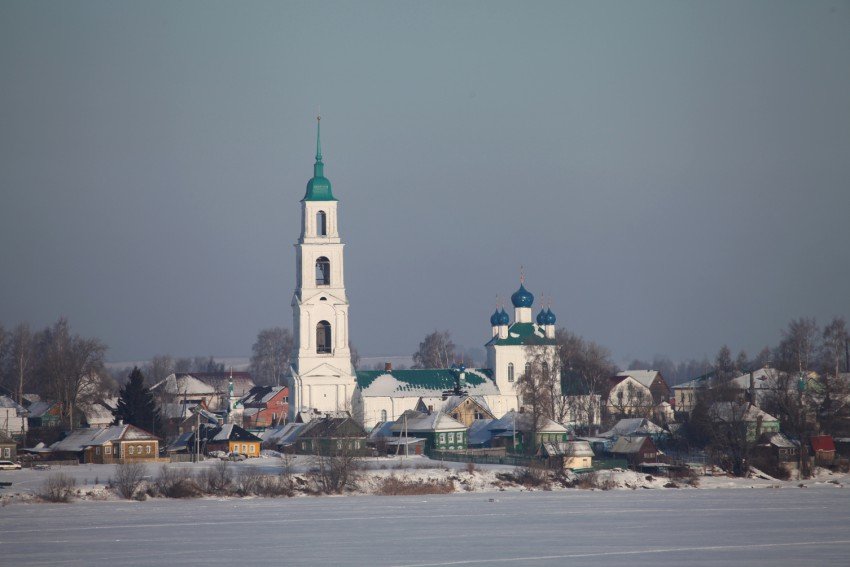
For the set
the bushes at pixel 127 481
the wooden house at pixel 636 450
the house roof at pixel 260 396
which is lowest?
the bushes at pixel 127 481

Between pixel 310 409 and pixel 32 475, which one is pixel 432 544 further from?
pixel 310 409

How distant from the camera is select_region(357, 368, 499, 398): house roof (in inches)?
2596

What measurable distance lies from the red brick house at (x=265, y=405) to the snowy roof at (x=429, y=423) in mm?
17965

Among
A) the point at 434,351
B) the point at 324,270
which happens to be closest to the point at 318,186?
the point at 324,270

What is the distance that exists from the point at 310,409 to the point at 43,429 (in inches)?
408

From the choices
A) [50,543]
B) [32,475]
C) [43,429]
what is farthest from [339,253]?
[50,543]

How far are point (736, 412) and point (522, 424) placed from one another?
927cm

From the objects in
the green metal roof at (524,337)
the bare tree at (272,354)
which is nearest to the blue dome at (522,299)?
the green metal roof at (524,337)

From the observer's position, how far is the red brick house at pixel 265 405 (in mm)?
78750

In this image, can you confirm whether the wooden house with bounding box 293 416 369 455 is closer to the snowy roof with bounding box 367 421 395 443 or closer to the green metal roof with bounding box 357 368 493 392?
the snowy roof with bounding box 367 421 395 443

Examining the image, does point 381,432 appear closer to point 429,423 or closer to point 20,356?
point 429,423

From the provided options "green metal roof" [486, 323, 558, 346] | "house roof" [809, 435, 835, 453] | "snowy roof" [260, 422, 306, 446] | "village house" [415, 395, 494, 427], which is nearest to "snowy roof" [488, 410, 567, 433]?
"village house" [415, 395, 494, 427]

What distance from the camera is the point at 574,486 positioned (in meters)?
45.7

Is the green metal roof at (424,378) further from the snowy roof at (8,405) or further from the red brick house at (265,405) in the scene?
the snowy roof at (8,405)
